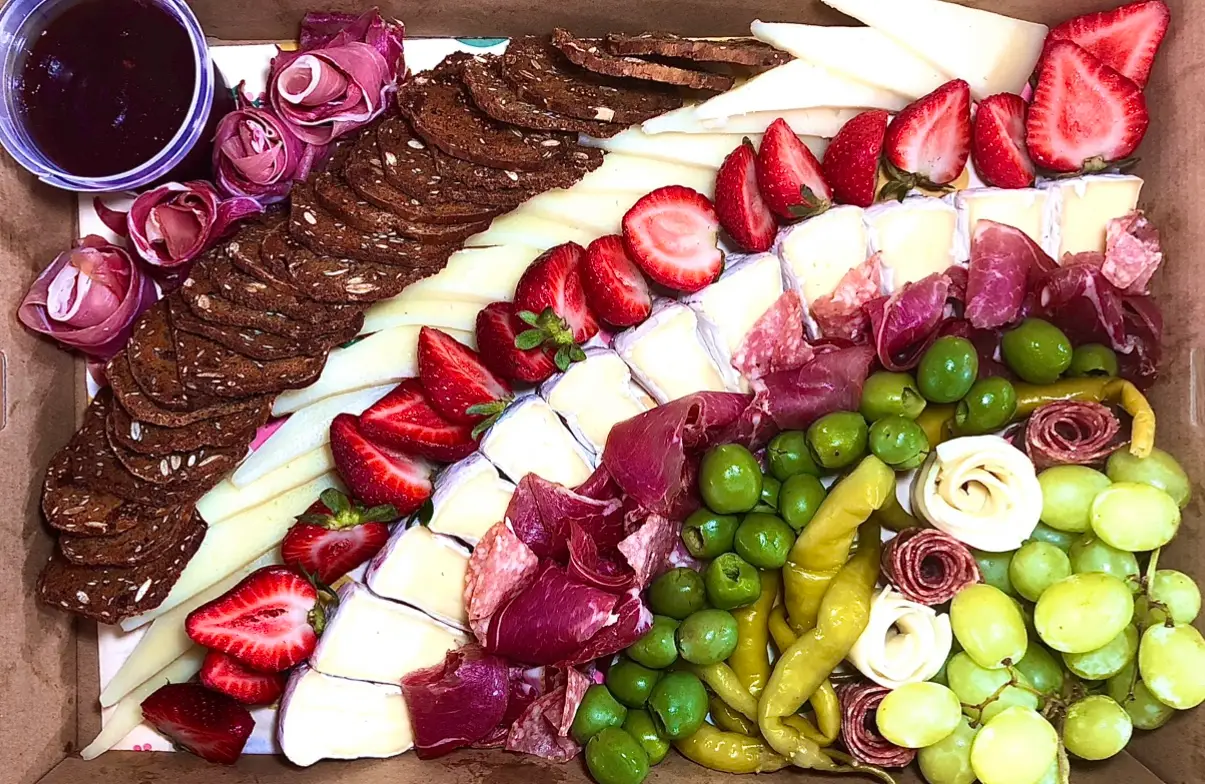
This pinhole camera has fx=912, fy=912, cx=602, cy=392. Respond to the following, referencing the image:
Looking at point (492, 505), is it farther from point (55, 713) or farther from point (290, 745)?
point (55, 713)

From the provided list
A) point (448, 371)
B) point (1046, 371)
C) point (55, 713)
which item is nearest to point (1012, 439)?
point (1046, 371)

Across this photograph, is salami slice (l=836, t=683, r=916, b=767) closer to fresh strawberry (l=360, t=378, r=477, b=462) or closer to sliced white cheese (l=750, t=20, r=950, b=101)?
fresh strawberry (l=360, t=378, r=477, b=462)

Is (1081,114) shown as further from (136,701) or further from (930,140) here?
(136,701)

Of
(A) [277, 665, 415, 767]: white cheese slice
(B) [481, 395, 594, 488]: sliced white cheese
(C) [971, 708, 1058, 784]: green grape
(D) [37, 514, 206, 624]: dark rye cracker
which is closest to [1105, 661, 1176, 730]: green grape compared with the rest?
(C) [971, 708, 1058, 784]: green grape

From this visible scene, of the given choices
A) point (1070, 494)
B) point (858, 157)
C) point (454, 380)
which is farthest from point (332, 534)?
point (1070, 494)

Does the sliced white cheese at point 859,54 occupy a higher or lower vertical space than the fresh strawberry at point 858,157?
higher

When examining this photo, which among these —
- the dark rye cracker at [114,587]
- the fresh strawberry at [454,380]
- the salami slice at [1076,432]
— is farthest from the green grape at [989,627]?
the dark rye cracker at [114,587]

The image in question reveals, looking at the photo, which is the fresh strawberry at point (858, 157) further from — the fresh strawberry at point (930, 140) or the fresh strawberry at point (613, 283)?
the fresh strawberry at point (613, 283)
